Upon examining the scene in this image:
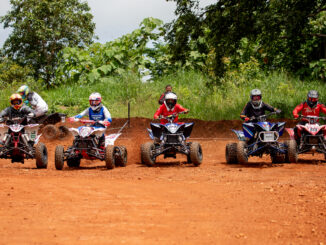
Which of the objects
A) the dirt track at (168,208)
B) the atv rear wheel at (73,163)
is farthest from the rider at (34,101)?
the dirt track at (168,208)

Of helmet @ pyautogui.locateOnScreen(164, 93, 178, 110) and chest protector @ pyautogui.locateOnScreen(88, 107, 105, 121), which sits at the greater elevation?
helmet @ pyautogui.locateOnScreen(164, 93, 178, 110)

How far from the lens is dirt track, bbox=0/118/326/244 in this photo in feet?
17.4

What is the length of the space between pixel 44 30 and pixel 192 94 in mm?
16640

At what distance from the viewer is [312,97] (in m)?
13.3

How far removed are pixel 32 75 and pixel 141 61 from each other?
39.7 ft

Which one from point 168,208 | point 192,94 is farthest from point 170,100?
point 192,94

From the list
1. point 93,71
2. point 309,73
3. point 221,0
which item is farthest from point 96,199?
point 93,71

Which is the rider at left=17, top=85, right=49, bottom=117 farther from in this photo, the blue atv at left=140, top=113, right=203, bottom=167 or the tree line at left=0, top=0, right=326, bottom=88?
the tree line at left=0, top=0, right=326, bottom=88

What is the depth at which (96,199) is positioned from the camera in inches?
288

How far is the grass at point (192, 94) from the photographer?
22828mm

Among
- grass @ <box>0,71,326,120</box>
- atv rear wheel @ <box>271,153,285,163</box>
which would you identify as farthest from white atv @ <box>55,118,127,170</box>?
grass @ <box>0,71,326,120</box>

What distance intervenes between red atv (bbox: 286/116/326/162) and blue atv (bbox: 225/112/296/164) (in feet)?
1.61

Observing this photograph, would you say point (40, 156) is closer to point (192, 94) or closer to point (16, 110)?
point (16, 110)

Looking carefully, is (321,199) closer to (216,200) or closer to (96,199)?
(216,200)
